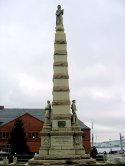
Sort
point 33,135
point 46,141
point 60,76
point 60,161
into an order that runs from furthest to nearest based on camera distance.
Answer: point 33,135, point 60,76, point 46,141, point 60,161

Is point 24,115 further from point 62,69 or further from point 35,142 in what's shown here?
point 62,69

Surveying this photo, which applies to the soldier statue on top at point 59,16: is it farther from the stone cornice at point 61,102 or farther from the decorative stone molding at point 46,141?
the decorative stone molding at point 46,141

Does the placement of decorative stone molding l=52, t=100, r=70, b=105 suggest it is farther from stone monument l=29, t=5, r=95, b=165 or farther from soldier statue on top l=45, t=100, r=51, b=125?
soldier statue on top l=45, t=100, r=51, b=125

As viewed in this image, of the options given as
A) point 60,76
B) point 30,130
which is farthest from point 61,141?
point 30,130

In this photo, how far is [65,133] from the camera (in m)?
28.8

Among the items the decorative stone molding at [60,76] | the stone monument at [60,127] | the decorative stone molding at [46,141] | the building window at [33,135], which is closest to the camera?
the stone monument at [60,127]

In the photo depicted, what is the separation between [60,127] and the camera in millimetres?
29422

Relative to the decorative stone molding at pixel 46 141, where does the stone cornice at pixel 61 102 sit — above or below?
above

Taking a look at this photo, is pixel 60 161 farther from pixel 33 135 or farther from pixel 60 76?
pixel 33 135

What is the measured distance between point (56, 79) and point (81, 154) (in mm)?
6908

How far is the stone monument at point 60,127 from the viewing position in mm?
27891

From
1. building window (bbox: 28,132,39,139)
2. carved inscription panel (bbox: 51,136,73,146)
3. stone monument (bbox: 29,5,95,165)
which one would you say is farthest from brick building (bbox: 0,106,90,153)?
carved inscription panel (bbox: 51,136,73,146)

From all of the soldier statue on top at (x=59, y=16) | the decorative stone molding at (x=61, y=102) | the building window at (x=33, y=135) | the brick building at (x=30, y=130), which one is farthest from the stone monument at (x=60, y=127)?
the building window at (x=33, y=135)

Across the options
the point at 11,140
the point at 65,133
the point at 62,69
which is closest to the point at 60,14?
the point at 62,69
